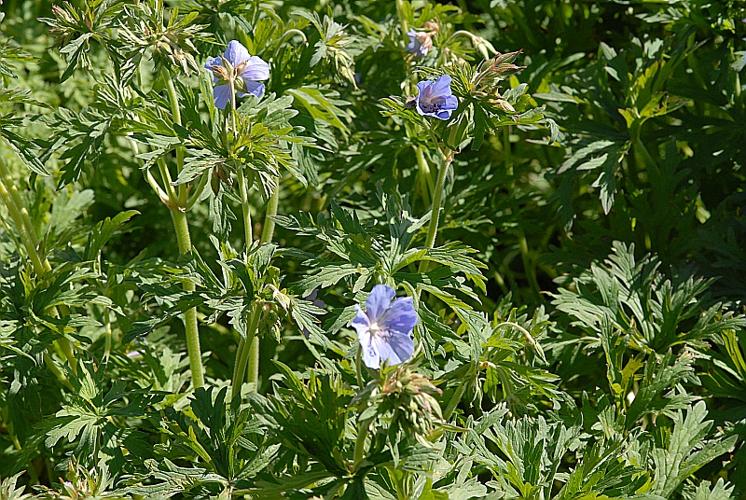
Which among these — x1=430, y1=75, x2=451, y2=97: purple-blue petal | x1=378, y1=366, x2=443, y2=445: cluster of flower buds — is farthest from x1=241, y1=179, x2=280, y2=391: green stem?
x1=378, y1=366, x2=443, y2=445: cluster of flower buds

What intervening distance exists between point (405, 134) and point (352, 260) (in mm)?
868

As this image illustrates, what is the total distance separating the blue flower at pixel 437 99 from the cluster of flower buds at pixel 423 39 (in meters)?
0.63

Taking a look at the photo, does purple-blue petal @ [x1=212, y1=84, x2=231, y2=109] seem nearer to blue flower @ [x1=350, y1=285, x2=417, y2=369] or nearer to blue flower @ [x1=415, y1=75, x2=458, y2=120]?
blue flower @ [x1=415, y1=75, x2=458, y2=120]

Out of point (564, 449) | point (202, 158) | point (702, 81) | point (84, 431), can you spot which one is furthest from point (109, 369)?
point (702, 81)

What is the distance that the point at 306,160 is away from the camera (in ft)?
7.25

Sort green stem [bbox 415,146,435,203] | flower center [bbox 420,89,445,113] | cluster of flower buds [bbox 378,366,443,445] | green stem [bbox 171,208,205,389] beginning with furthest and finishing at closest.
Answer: green stem [bbox 415,146,435,203]
green stem [bbox 171,208,205,389]
flower center [bbox 420,89,445,113]
cluster of flower buds [bbox 378,366,443,445]

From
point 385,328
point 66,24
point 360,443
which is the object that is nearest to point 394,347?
point 385,328

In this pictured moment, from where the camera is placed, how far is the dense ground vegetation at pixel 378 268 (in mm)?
1709

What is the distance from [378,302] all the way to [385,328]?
0.05 meters

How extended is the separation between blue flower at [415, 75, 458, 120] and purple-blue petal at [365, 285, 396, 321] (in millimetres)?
428

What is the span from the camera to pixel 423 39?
2381mm

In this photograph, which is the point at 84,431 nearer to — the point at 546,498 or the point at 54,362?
the point at 54,362

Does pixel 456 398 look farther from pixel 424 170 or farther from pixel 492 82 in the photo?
pixel 424 170

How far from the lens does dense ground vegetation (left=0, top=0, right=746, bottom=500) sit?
171cm
